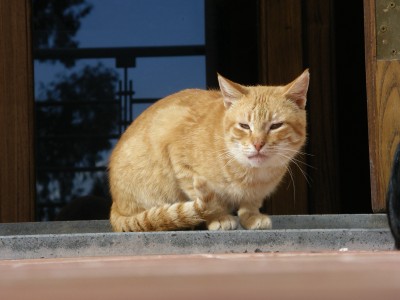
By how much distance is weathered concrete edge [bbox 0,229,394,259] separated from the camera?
1.92 meters

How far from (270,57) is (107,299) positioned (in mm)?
4179

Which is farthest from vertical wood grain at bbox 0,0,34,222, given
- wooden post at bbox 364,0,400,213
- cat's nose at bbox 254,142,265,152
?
wooden post at bbox 364,0,400,213

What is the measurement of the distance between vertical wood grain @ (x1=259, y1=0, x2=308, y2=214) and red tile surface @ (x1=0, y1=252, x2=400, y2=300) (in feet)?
13.3

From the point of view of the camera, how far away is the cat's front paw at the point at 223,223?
256cm

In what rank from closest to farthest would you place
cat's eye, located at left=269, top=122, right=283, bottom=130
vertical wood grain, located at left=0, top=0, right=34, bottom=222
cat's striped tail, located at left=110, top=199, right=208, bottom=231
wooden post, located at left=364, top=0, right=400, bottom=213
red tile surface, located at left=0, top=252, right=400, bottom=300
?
red tile surface, located at left=0, top=252, right=400, bottom=300
cat's striped tail, located at left=110, top=199, right=208, bottom=231
cat's eye, located at left=269, top=122, right=283, bottom=130
wooden post, located at left=364, top=0, right=400, bottom=213
vertical wood grain, located at left=0, top=0, right=34, bottom=222

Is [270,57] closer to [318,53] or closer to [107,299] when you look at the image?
[318,53]

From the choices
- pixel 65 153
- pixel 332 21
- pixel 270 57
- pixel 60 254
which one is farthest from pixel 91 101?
pixel 60 254

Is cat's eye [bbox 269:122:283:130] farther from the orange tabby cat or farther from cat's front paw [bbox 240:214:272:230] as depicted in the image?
cat's front paw [bbox 240:214:272:230]

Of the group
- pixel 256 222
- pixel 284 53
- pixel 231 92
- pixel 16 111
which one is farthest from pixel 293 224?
pixel 16 111

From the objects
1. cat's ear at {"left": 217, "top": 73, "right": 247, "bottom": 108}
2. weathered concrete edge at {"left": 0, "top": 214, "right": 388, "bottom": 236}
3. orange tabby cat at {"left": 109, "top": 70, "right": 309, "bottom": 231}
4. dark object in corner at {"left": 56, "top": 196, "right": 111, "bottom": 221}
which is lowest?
dark object in corner at {"left": 56, "top": 196, "right": 111, "bottom": 221}

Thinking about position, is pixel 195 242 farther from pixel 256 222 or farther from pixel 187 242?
pixel 256 222

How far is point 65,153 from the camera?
4.79 m

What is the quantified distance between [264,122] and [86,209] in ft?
6.43

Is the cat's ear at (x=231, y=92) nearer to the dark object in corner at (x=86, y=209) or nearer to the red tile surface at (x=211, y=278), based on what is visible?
the dark object in corner at (x=86, y=209)
